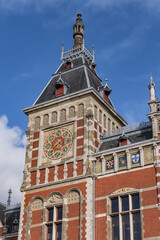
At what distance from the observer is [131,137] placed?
32062mm

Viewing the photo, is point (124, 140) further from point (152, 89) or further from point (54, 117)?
point (54, 117)

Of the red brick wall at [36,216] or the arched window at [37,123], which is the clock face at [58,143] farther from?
the red brick wall at [36,216]

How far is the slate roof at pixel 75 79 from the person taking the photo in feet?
118

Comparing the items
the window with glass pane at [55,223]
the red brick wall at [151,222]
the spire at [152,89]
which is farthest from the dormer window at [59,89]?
the red brick wall at [151,222]

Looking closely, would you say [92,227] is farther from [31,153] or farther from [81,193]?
[31,153]

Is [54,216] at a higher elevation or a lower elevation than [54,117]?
lower

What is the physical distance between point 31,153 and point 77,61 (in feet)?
39.1

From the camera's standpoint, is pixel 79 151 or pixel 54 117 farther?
pixel 54 117

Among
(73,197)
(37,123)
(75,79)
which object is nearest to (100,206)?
(73,197)

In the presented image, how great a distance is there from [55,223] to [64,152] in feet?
19.7

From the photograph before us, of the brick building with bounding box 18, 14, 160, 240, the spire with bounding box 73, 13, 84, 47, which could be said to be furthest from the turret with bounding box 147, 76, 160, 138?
the spire with bounding box 73, 13, 84, 47

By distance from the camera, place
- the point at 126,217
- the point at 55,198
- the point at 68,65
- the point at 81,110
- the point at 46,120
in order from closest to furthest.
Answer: the point at 126,217
the point at 55,198
the point at 81,110
the point at 46,120
the point at 68,65

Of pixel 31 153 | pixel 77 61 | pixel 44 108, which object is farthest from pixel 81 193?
pixel 77 61

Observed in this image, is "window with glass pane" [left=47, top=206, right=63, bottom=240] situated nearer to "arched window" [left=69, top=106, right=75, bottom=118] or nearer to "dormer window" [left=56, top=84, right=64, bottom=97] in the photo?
"arched window" [left=69, top=106, right=75, bottom=118]
